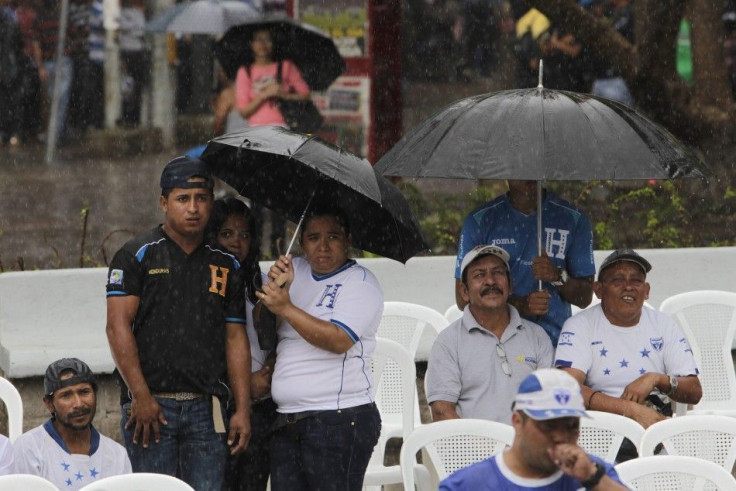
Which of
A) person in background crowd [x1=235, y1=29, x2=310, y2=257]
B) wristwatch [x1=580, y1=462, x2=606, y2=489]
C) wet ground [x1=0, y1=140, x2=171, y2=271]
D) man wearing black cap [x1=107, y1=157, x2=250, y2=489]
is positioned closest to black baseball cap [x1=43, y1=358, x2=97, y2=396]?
man wearing black cap [x1=107, y1=157, x2=250, y2=489]

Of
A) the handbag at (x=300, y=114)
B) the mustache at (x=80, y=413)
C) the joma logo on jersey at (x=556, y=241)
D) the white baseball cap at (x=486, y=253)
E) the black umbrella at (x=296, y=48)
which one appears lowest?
the mustache at (x=80, y=413)

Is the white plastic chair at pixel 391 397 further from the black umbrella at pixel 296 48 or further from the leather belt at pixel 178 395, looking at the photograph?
the black umbrella at pixel 296 48

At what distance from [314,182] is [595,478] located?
83.6 inches

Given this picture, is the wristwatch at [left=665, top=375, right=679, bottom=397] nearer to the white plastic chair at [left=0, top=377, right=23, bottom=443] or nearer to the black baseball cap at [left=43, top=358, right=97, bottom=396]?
the black baseball cap at [left=43, top=358, right=97, bottom=396]

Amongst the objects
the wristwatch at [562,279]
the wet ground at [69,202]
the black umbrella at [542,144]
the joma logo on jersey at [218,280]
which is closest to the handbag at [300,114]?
the wet ground at [69,202]

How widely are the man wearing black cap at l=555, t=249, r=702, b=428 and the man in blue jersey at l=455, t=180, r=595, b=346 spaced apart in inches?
4.4

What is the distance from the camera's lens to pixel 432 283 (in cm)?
854

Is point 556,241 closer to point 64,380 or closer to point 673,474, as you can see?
point 673,474

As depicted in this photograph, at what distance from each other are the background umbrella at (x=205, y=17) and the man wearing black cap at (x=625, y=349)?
5.78 meters

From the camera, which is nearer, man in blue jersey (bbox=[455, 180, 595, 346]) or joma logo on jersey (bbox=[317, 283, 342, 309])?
joma logo on jersey (bbox=[317, 283, 342, 309])

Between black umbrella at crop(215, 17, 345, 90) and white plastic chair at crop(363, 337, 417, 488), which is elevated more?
black umbrella at crop(215, 17, 345, 90)

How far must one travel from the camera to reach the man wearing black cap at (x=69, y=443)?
5281 millimetres

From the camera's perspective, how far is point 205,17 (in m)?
11.5

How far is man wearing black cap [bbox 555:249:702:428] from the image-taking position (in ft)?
19.8
